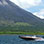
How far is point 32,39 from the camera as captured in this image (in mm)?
175000

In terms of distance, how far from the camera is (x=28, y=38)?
17275 centimetres

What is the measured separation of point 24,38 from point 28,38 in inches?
183

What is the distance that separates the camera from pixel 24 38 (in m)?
176

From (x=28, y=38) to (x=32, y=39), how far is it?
4.01 metres

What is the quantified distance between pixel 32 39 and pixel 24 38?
6.38 metres
